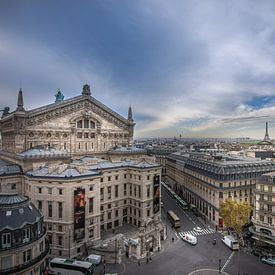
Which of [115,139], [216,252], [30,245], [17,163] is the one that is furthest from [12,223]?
[115,139]

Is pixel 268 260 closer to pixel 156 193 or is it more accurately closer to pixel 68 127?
pixel 156 193

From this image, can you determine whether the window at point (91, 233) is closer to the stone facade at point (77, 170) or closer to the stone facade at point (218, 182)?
the stone facade at point (77, 170)

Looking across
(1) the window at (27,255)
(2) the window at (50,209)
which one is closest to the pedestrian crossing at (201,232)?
(2) the window at (50,209)

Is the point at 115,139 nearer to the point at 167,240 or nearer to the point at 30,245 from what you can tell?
the point at 167,240

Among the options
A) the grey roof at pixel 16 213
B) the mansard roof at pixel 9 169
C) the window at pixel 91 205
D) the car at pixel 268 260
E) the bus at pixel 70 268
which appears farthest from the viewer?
the mansard roof at pixel 9 169

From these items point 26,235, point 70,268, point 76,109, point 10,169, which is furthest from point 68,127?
point 26,235

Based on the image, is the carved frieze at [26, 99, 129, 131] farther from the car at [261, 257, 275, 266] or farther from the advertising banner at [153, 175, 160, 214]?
the car at [261, 257, 275, 266]

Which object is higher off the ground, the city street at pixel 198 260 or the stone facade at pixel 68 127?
the stone facade at pixel 68 127

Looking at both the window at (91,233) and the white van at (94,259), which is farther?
the window at (91,233)
